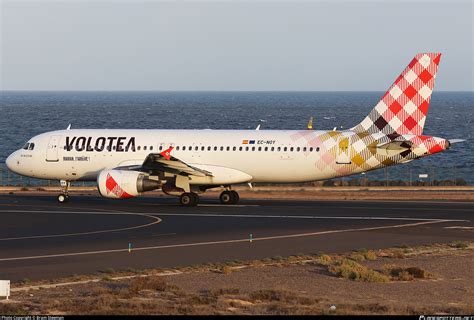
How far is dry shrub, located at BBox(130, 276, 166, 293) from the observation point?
23712 millimetres

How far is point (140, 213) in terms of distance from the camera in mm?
44688

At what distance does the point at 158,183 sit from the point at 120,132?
13.7 feet

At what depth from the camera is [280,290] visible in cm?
2370

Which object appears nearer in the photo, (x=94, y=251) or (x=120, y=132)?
(x=94, y=251)

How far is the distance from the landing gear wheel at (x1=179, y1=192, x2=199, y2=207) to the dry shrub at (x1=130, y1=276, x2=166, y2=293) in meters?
23.3

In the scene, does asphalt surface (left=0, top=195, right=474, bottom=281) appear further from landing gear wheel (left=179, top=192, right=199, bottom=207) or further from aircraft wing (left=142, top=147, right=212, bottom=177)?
aircraft wing (left=142, top=147, right=212, bottom=177)

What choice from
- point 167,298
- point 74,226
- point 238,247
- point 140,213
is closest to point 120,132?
point 140,213

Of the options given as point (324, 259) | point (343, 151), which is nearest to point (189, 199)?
point (343, 151)

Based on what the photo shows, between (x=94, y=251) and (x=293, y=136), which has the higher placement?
(x=293, y=136)

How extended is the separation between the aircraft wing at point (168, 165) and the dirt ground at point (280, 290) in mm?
17423

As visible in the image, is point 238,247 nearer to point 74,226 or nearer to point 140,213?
point 74,226

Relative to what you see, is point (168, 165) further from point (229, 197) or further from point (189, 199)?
point (229, 197)

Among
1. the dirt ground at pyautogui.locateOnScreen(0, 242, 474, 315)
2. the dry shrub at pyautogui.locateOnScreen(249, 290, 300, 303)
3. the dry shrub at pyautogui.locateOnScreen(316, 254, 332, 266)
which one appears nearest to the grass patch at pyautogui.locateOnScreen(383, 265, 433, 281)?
the dirt ground at pyautogui.locateOnScreen(0, 242, 474, 315)

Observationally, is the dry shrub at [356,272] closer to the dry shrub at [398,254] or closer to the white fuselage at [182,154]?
the dry shrub at [398,254]
